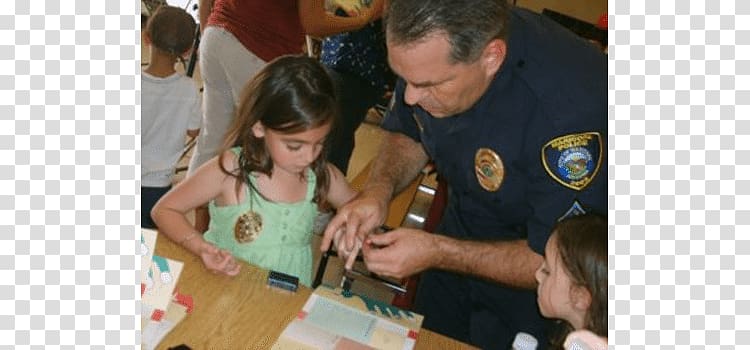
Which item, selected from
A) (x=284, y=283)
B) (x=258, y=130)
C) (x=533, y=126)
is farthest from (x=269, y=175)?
(x=533, y=126)

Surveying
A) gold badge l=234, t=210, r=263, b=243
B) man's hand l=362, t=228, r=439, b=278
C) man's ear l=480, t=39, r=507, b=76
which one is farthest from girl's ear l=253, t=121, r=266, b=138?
man's ear l=480, t=39, r=507, b=76

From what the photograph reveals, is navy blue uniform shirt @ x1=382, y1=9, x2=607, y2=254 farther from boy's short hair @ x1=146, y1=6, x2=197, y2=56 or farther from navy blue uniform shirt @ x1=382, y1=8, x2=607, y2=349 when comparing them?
boy's short hair @ x1=146, y1=6, x2=197, y2=56

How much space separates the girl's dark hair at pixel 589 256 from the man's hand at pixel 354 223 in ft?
1.70

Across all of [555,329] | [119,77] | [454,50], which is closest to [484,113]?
[454,50]

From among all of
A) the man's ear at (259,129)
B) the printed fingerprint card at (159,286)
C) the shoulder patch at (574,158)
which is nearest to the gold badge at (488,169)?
the shoulder patch at (574,158)

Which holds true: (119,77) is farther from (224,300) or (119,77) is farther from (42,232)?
(224,300)

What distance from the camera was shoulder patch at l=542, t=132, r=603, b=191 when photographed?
53.4 inches

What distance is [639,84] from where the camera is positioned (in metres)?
0.54

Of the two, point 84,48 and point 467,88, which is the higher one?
point 84,48

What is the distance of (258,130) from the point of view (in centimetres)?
178

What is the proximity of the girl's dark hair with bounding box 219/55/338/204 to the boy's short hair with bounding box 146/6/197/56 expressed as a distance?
71 cm

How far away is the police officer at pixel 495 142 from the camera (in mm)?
1344

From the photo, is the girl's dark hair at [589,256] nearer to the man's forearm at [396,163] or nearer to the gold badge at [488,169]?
the gold badge at [488,169]

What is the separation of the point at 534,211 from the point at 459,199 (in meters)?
0.40
